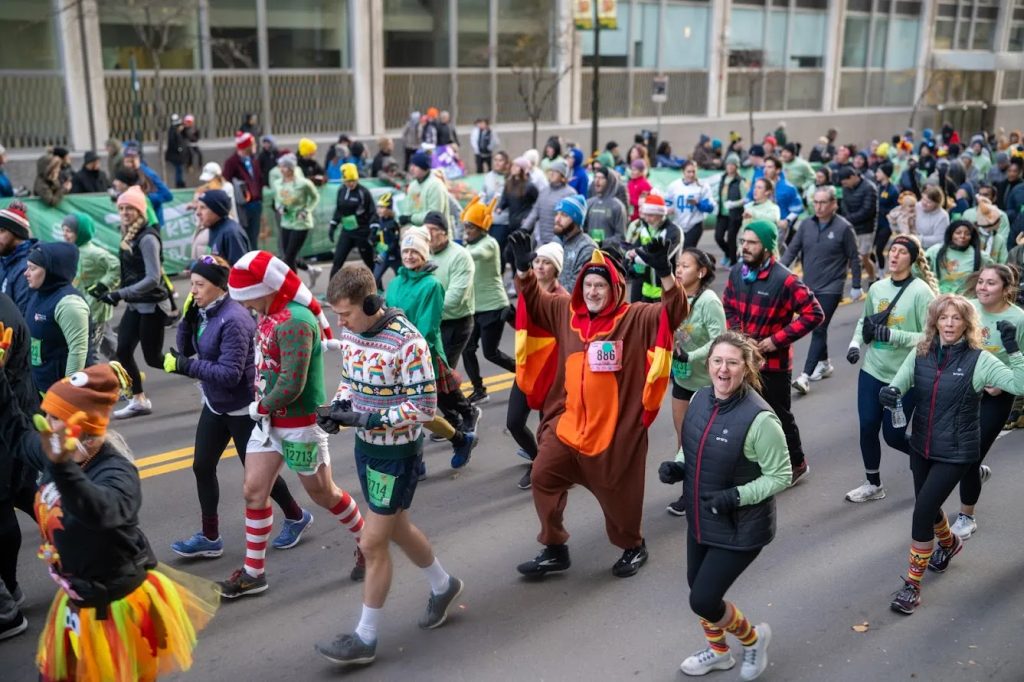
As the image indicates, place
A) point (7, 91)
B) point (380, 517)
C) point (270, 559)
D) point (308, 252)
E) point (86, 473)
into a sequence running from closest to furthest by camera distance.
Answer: point (86, 473) → point (380, 517) → point (270, 559) → point (308, 252) → point (7, 91)

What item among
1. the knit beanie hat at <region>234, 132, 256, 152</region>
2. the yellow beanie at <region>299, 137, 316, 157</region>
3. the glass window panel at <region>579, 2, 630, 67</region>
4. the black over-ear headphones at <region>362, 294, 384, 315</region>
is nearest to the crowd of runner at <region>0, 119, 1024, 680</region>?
the black over-ear headphones at <region>362, 294, 384, 315</region>

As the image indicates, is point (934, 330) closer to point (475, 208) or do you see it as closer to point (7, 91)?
point (475, 208)

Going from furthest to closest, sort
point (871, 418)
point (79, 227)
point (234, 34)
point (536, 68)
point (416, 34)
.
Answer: point (536, 68) < point (416, 34) < point (234, 34) < point (79, 227) < point (871, 418)

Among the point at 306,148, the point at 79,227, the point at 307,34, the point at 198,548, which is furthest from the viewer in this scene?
the point at 307,34

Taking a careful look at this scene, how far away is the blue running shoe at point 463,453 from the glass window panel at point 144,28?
14.9m

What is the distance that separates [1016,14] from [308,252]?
137 ft

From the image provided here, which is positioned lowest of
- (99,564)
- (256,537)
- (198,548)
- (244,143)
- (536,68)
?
(198,548)

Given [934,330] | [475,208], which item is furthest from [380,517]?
[475,208]

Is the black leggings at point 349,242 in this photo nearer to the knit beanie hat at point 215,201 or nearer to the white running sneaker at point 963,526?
the knit beanie hat at point 215,201

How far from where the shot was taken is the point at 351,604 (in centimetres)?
566

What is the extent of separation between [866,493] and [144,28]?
18.2 meters

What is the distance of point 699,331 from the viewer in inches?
272

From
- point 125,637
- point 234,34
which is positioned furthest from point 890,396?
point 234,34

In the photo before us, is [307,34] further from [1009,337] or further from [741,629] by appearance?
[741,629]
